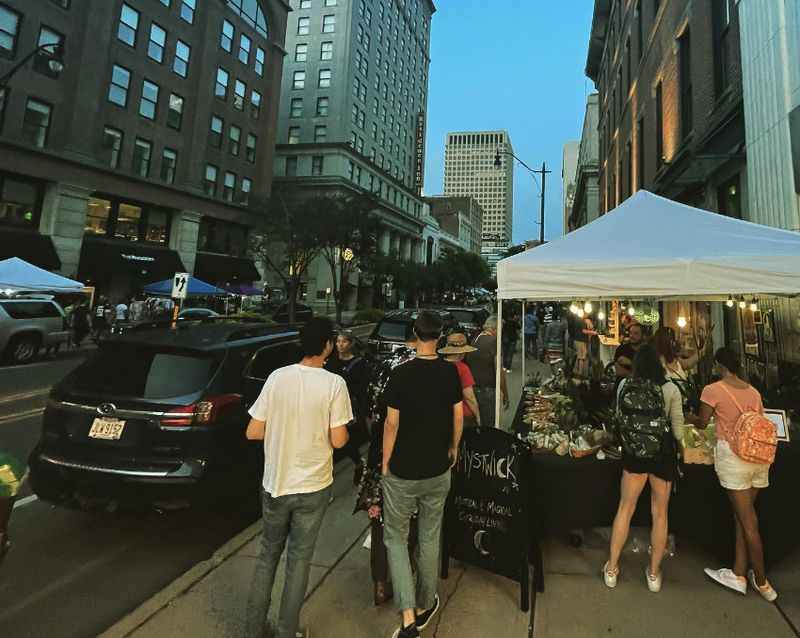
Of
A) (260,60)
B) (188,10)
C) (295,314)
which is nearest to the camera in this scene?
(188,10)

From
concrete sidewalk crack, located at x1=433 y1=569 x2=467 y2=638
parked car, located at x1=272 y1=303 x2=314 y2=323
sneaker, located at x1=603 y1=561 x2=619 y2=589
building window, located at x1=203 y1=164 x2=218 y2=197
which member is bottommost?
concrete sidewalk crack, located at x1=433 y1=569 x2=467 y2=638

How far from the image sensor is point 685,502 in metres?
3.68

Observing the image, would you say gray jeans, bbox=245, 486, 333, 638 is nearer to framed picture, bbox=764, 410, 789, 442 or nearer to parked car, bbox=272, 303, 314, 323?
framed picture, bbox=764, 410, 789, 442

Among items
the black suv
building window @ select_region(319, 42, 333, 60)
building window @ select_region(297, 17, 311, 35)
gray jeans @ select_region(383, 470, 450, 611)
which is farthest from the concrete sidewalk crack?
building window @ select_region(297, 17, 311, 35)

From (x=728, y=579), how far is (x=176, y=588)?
4377 millimetres

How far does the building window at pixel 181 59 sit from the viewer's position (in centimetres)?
2981

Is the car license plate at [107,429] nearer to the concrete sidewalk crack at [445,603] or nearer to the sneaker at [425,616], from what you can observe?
the sneaker at [425,616]

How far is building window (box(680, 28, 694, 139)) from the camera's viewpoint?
1188 cm

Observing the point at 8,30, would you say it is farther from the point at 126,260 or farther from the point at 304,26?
the point at 304,26

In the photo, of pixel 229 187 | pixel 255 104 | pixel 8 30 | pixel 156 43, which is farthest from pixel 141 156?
pixel 255 104

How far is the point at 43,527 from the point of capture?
166 inches

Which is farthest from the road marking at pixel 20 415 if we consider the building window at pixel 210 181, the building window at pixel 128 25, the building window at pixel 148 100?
the building window at pixel 128 25

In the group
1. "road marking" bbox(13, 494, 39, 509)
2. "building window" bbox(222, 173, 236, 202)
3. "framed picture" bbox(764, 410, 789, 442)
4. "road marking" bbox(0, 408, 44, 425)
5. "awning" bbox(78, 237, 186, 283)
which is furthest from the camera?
"building window" bbox(222, 173, 236, 202)

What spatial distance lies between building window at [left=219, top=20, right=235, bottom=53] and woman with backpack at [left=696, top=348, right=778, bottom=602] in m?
41.0
